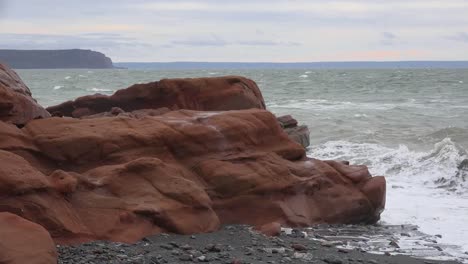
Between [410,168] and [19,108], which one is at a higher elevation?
[19,108]

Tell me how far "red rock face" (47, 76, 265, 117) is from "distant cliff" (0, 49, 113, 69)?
102 metres

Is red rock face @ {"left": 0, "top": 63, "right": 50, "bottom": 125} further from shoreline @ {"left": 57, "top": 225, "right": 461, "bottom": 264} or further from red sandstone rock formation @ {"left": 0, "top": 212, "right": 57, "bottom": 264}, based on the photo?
red sandstone rock formation @ {"left": 0, "top": 212, "right": 57, "bottom": 264}

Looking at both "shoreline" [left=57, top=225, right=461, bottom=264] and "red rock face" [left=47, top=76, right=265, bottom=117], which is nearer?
"shoreline" [left=57, top=225, right=461, bottom=264]

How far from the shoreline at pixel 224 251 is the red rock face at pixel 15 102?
8.21 feet

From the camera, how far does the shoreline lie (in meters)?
8.93

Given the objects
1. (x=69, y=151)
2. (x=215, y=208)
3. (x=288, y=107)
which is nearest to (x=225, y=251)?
(x=215, y=208)

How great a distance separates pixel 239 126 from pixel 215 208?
1.45 m

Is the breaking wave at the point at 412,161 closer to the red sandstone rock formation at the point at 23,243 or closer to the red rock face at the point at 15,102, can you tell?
the red rock face at the point at 15,102

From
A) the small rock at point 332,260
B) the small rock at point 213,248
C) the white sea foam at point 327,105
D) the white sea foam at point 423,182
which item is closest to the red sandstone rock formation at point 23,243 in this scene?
the small rock at point 213,248

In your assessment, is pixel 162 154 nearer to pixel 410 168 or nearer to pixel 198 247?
pixel 198 247

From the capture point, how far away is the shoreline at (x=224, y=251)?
8930mm

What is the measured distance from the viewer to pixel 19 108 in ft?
36.3

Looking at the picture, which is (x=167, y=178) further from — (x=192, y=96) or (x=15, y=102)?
(x=192, y=96)

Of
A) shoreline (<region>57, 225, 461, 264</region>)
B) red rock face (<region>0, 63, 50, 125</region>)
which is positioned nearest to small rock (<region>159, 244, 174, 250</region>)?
shoreline (<region>57, 225, 461, 264</region>)
